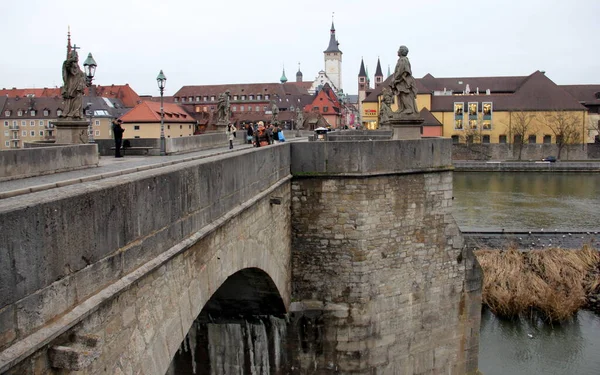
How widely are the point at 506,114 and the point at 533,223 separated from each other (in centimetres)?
5268

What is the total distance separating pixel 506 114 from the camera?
85.8 m

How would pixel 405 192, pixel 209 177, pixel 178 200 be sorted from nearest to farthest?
pixel 178 200 → pixel 209 177 → pixel 405 192

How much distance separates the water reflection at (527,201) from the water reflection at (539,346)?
11.3 metres

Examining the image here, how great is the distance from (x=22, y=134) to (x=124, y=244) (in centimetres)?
7937

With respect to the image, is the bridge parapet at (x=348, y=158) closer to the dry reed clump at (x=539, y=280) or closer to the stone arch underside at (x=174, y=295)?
the stone arch underside at (x=174, y=295)

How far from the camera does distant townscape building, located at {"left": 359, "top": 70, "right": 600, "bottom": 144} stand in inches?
3273

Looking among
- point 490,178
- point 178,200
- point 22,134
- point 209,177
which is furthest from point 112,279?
point 22,134

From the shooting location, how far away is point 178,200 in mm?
6504

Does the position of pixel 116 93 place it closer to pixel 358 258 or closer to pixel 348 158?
pixel 348 158

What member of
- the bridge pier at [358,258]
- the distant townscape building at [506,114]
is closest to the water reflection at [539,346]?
the bridge pier at [358,258]

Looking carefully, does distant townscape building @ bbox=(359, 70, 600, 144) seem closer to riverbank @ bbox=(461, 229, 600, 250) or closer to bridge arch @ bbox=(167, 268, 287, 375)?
riverbank @ bbox=(461, 229, 600, 250)

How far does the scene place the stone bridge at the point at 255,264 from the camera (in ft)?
13.6

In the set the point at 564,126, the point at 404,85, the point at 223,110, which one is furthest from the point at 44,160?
the point at 564,126

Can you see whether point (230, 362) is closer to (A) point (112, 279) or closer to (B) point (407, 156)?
(B) point (407, 156)
